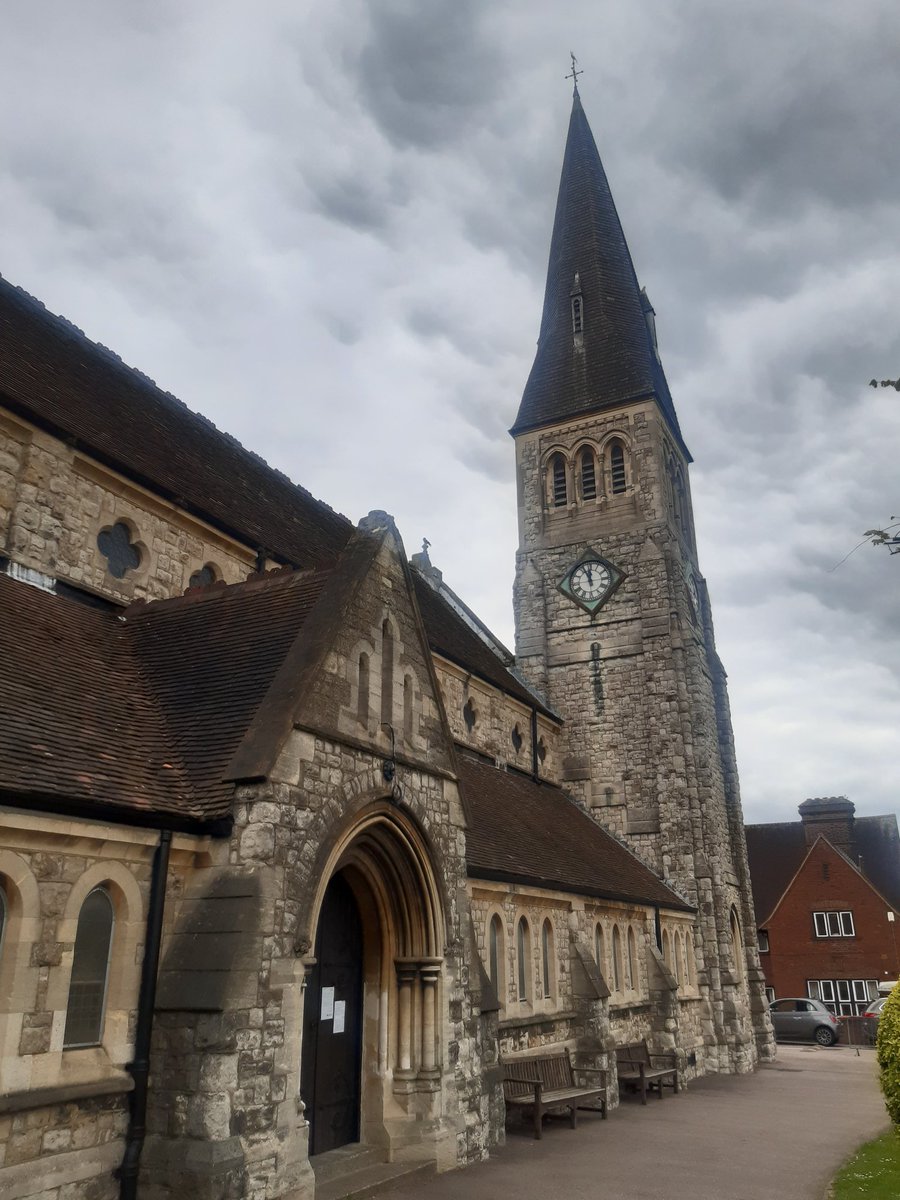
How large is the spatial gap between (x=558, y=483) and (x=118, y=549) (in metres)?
20.6

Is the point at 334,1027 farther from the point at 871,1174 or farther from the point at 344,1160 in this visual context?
the point at 871,1174

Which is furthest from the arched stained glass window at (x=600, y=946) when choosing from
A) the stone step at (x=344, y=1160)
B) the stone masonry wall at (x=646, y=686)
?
the stone step at (x=344, y=1160)

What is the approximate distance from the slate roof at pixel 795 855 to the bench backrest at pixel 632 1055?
24.6m

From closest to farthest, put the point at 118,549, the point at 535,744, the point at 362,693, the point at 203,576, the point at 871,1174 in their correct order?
1. the point at 362,693
2. the point at 871,1174
3. the point at 118,549
4. the point at 203,576
5. the point at 535,744

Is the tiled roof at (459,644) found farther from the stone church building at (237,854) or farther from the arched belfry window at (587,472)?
the arched belfry window at (587,472)

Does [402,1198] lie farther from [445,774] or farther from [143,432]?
[143,432]

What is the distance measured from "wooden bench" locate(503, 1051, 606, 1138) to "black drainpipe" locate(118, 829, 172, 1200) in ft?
23.6

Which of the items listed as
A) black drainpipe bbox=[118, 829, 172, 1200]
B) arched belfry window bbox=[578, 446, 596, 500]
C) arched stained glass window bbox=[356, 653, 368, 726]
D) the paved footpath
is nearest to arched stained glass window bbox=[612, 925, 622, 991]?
the paved footpath

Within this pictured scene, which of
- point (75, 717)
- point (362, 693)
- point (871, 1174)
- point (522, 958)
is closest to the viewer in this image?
point (75, 717)

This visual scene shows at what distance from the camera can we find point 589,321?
112 feet

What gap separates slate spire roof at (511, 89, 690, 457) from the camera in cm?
3228

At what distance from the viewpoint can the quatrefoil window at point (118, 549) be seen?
42.9 ft

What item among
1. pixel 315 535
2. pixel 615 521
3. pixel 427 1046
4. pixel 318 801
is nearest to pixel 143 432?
pixel 315 535

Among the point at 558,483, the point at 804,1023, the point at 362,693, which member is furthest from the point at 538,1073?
the point at 804,1023
